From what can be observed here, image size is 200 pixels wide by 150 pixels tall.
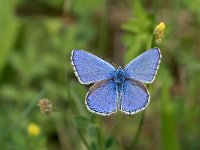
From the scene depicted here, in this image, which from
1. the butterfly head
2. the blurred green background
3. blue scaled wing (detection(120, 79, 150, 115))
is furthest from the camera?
the blurred green background

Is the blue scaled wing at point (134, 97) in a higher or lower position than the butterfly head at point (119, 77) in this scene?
lower

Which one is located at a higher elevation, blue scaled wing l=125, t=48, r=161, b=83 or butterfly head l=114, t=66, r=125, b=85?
blue scaled wing l=125, t=48, r=161, b=83

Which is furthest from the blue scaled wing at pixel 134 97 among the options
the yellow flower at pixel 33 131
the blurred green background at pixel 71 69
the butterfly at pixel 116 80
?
the yellow flower at pixel 33 131

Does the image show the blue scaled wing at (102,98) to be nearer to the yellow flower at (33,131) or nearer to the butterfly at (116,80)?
the butterfly at (116,80)

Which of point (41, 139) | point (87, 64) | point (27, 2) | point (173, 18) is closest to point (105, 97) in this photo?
point (87, 64)

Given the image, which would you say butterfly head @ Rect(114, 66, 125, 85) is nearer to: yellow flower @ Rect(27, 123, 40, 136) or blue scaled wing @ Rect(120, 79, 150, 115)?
blue scaled wing @ Rect(120, 79, 150, 115)

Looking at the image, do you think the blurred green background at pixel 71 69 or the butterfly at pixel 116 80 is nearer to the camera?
the butterfly at pixel 116 80

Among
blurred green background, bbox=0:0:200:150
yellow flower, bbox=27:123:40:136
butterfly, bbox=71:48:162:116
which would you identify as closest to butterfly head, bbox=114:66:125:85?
butterfly, bbox=71:48:162:116

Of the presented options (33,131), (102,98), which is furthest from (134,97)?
(33,131)
